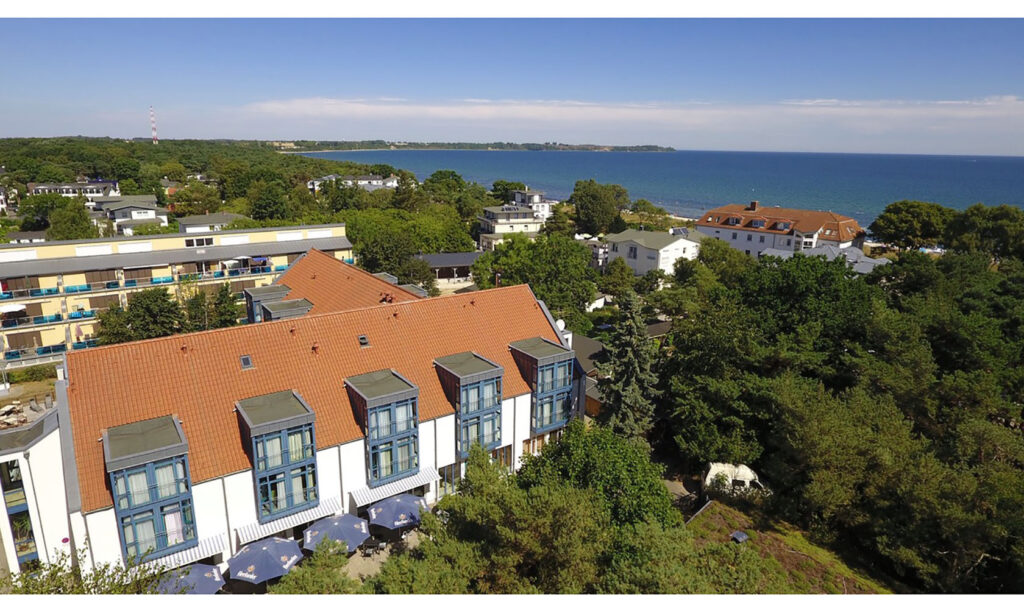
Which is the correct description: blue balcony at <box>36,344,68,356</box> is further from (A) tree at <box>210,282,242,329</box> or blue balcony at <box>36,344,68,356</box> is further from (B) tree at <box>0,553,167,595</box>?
(B) tree at <box>0,553,167,595</box>

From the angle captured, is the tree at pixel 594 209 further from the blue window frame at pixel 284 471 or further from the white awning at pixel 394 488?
the blue window frame at pixel 284 471

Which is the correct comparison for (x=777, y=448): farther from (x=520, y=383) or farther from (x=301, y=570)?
(x=301, y=570)

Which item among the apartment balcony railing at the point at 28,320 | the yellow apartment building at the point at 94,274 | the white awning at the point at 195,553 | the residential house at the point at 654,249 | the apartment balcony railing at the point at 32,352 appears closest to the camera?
the white awning at the point at 195,553

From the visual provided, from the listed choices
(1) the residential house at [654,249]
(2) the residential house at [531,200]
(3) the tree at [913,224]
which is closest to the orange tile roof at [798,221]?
(3) the tree at [913,224]

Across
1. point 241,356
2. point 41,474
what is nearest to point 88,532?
point 41,474

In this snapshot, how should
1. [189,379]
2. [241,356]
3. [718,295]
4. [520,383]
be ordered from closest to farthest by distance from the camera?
[189,379] → [241,356] → [520,383] → [718,295]

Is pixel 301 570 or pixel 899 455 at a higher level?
pixel 301 570
